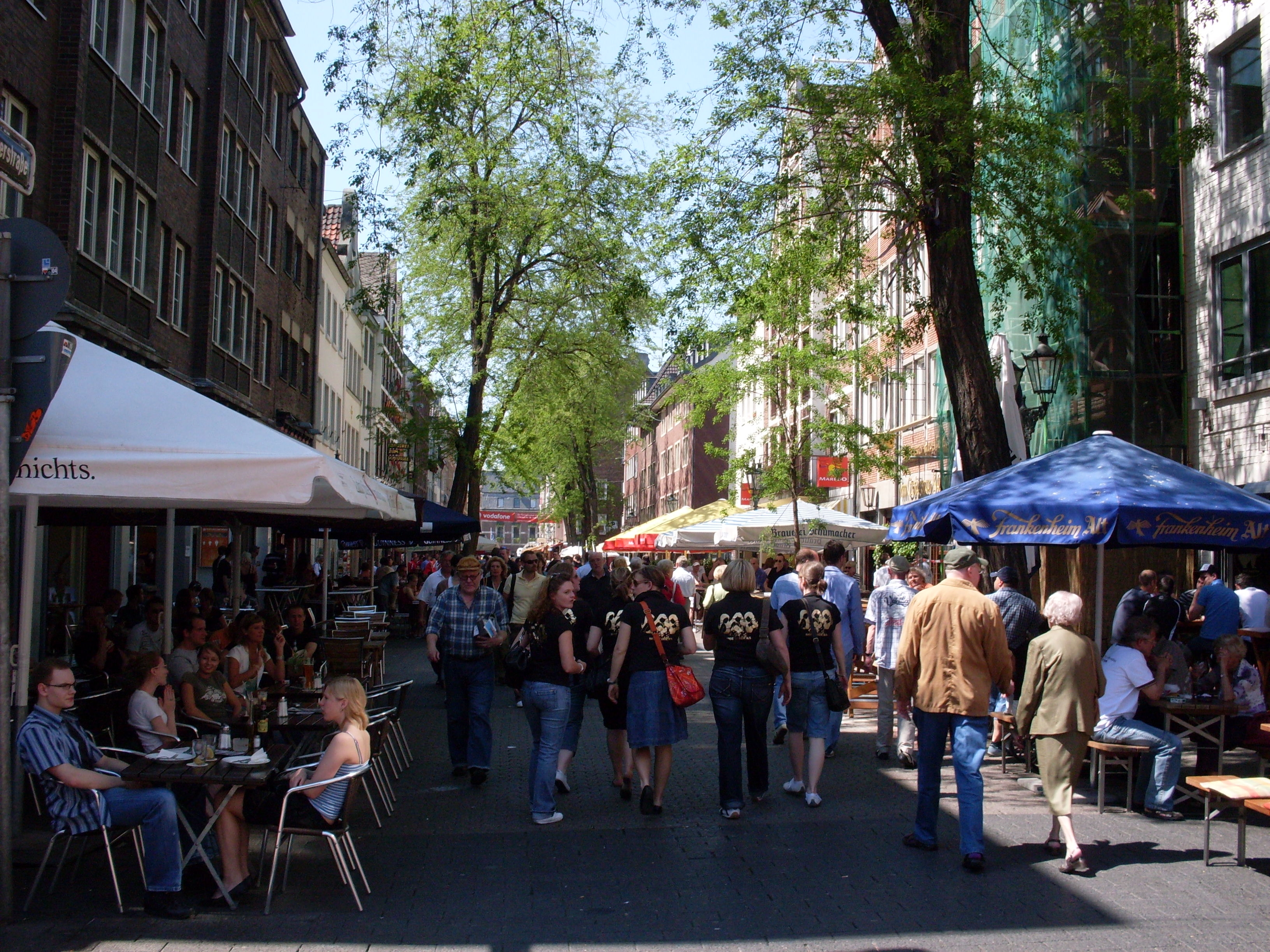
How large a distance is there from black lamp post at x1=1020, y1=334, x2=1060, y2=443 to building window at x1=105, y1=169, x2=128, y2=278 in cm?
1336

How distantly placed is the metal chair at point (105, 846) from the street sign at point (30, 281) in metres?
2.29

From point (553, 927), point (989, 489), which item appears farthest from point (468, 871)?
point (989, 489)

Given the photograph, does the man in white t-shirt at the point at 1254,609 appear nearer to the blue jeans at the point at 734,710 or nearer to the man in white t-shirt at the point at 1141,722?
the man in white t-shirt at the point at 1141,722

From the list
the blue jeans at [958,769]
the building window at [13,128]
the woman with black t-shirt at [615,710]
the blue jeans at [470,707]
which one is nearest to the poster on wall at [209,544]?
the building window at [13,128]

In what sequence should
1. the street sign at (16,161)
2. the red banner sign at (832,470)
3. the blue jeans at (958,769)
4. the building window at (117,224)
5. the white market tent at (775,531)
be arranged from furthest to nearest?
the red banner sign at (832,470) → the white market tent at (775,531) → the building window at (117,224) → the blue jeans at (958,769) → the street sign at (16,161)

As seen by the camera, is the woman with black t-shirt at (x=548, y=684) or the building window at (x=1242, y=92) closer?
the woman with black t-shirt at (x=548, y=684)

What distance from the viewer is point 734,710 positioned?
28.1 ft

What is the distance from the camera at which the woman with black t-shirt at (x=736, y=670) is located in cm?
848

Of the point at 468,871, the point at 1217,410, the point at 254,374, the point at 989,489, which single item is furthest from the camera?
the point at 254,374

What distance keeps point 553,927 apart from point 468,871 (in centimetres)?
121

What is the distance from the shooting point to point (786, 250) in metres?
15.3

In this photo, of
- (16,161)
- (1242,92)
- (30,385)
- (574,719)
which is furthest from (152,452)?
(1242,92)

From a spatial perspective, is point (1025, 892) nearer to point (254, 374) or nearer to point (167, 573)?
point (167, 573)

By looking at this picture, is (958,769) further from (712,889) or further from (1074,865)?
(712,889)
